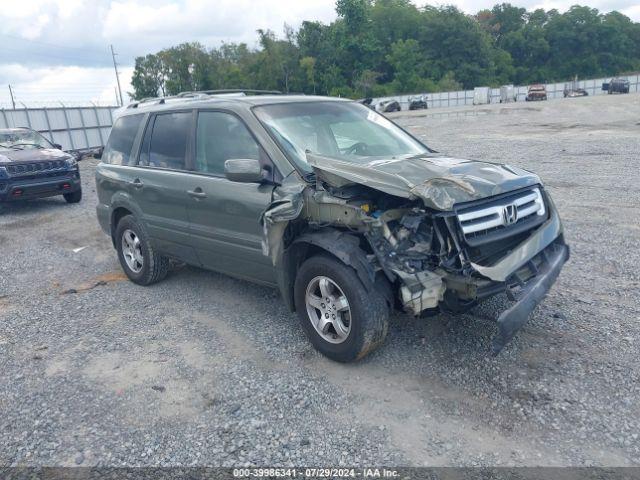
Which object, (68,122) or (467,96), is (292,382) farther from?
(467,96)

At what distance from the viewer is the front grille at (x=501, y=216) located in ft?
11.4

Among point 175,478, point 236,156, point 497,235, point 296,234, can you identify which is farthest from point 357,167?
point 175,478

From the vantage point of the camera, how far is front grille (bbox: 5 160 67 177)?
10398 millimetres

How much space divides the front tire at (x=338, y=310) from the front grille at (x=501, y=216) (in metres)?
0.75

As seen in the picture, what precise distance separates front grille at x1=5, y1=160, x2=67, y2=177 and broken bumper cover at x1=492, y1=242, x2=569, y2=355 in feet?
32.6

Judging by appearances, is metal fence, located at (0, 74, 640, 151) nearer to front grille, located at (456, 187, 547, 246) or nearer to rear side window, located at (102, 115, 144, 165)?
rear side window, located at (102, 115, 144, 165)

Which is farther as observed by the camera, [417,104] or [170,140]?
[417,104]

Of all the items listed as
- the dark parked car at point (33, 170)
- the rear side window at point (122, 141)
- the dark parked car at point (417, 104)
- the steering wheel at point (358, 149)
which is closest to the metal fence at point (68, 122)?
the dark parked car at point (33, 170)

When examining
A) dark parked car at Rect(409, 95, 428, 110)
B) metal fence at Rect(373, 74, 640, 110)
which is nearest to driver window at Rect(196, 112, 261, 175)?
dark parked car at Rect(409, 95, 428, 110)

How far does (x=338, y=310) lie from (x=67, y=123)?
905 inches

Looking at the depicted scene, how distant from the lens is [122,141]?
611cm

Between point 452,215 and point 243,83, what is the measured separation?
7918 cm

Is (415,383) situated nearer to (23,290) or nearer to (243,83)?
(23,290)

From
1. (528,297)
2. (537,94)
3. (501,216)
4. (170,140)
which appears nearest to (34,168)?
(170,140)
